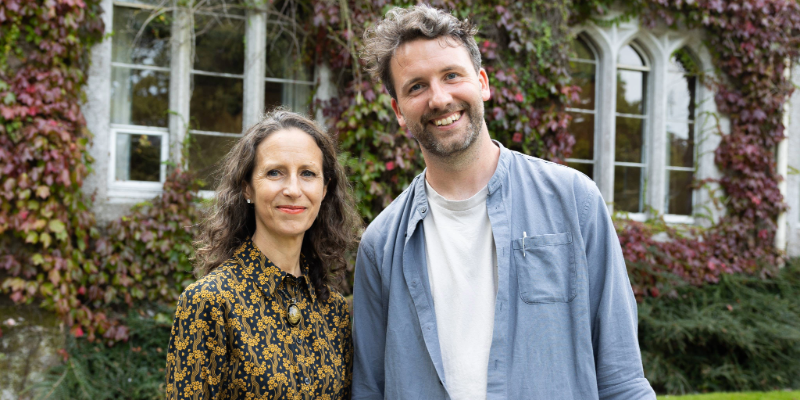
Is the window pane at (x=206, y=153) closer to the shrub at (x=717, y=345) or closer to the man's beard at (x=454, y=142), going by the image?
the man's beard at (x=454, y=142)

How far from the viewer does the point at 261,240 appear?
6.63 ft

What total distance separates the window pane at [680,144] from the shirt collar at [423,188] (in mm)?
5267

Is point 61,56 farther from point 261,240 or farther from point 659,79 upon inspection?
point 659,79

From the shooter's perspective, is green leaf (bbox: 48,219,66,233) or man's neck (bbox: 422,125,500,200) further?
green leaf (bbox: 48,219,66,233)

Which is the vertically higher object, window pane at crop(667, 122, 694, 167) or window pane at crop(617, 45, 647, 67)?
window pane at crop(617, 45, 647, 67)

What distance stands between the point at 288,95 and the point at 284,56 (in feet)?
1.15

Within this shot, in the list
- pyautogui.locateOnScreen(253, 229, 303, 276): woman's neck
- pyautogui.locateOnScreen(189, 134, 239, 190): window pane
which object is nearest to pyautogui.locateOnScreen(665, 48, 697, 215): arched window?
pyautogui.locateOnScreen(189, 134, 239, 190): window pane

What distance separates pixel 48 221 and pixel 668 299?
17.9ft

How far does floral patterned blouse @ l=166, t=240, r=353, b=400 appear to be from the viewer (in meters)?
1.68

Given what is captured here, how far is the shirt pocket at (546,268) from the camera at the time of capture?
5.87 feet

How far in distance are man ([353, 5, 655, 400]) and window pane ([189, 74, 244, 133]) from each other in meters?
3.43

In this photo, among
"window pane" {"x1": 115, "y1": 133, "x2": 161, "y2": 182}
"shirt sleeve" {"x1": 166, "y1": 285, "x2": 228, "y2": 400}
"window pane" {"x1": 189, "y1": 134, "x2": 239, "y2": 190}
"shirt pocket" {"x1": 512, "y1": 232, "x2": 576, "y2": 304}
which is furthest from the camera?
"window pane" {"x1": 189, "y1": 134, "x2": 239, "y2": 190}

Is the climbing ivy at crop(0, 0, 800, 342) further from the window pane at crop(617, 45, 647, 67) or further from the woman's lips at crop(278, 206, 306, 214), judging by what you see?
the woman's lips at crop(278, 206, 306, 214)

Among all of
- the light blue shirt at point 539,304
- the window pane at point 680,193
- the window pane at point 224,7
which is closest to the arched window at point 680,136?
the window pane at point 680,193
